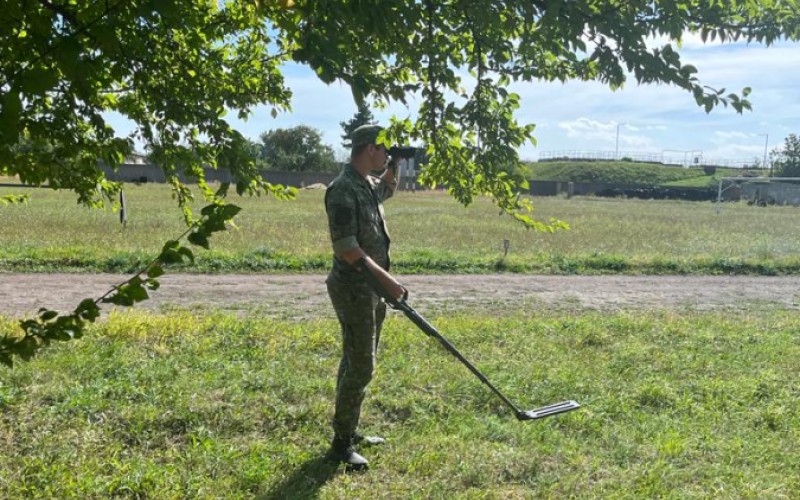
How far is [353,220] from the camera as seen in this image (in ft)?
12.3

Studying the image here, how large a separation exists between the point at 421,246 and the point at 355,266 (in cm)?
1297

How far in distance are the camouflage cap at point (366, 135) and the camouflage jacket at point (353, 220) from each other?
0.52 ft

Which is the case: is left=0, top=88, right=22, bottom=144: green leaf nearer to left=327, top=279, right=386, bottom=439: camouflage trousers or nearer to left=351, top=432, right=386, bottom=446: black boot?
left=327, top=279, right=386, bottom=439: camouflage trousers

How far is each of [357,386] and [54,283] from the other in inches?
331

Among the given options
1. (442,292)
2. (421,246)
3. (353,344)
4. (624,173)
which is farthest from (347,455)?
(624,173)

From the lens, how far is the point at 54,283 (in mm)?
10508

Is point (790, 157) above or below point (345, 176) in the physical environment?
above

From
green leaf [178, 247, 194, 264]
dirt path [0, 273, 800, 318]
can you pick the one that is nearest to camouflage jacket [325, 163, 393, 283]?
green leaf [178, 247, 194, 264]

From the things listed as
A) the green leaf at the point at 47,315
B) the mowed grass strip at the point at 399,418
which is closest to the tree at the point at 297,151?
the mowed grass strip at the point at 399,418

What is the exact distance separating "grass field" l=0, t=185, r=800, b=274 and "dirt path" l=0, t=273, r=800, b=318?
714 mm

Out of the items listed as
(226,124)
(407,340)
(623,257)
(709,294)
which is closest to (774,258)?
(623,257)

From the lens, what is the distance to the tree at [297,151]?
79.1 m

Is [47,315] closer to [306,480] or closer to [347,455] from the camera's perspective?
[306,480]

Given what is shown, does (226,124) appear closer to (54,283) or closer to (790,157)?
(54,283)
